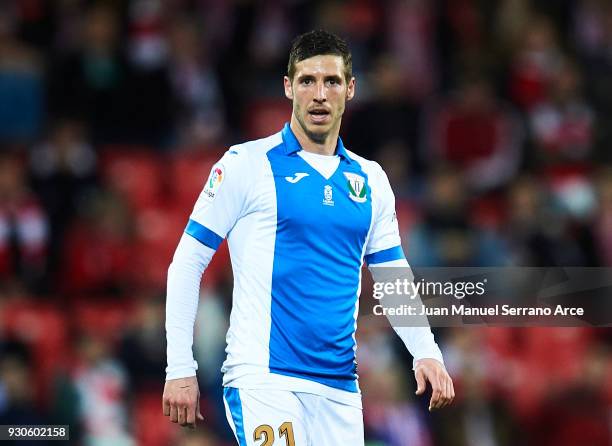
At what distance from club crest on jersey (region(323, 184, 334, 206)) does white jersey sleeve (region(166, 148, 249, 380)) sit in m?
0.32

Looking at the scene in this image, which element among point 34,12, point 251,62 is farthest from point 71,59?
point 251,62

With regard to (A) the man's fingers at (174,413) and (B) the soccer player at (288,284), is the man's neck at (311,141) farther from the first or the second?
(A) the man's fingers at (174,413)

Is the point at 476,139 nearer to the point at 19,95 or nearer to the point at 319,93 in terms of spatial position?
the point at 19,95

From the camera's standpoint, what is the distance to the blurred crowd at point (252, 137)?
877cm

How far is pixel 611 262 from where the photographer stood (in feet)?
33.3

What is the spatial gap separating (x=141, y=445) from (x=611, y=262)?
4.29m

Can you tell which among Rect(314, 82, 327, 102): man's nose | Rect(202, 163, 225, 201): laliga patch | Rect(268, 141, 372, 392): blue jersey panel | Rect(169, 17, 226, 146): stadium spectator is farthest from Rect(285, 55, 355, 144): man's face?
Rect(169, 17, 226, 146): stadium spectator

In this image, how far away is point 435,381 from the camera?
4.71 meters

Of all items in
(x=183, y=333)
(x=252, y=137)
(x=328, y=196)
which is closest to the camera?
(x=183, y=333)

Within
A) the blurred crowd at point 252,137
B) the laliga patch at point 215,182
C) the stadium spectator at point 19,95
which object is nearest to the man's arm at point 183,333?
the laliga patch at point 215,182

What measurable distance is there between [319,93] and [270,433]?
134 cm

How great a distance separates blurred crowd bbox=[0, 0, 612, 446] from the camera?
345 inches

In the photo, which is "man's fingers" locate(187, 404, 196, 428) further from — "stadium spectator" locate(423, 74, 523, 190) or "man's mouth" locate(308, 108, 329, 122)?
"stadium spectator" locate(423, 74, 523, 190)

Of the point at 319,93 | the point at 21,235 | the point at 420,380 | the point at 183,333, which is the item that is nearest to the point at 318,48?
the point at 319,93
